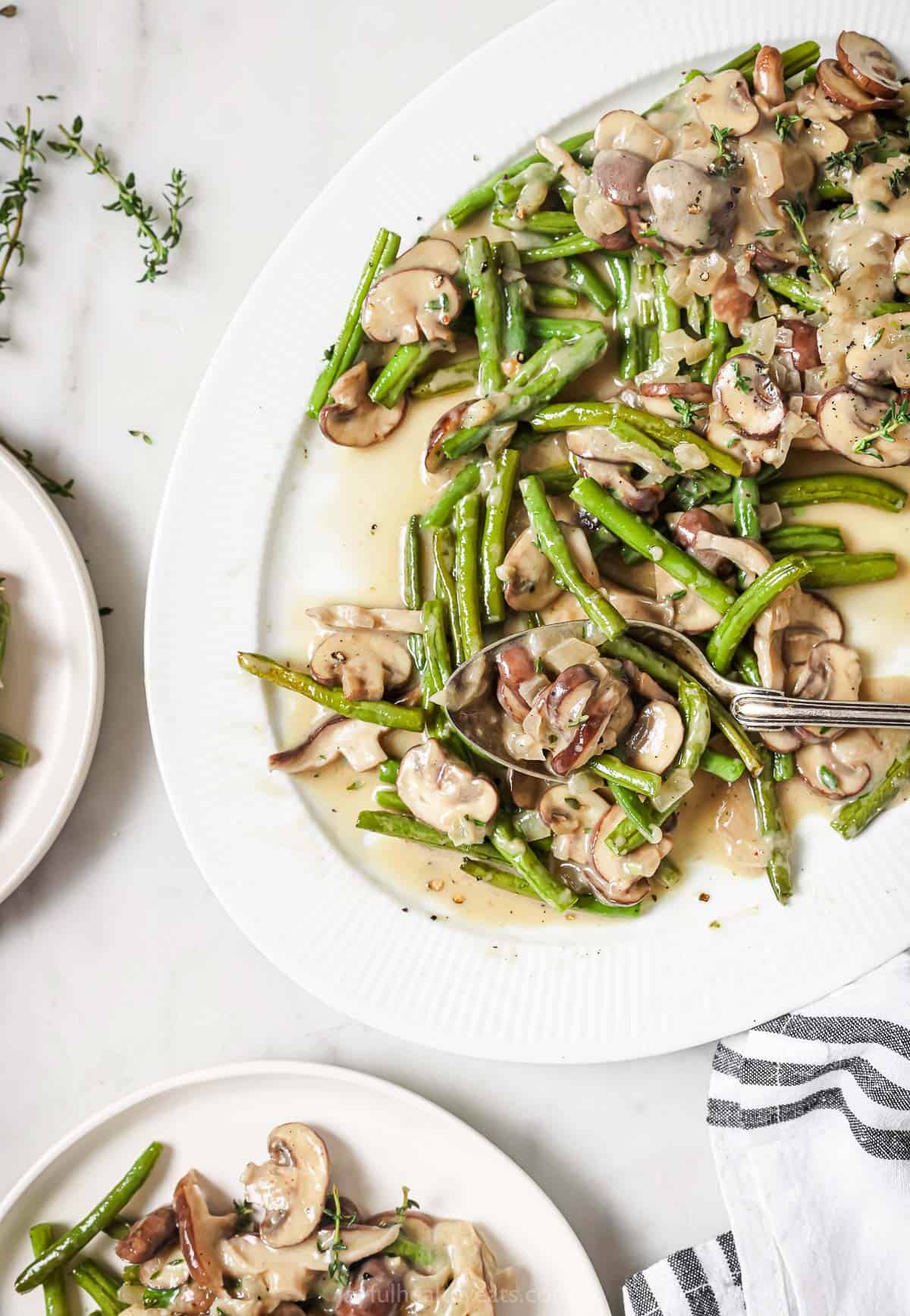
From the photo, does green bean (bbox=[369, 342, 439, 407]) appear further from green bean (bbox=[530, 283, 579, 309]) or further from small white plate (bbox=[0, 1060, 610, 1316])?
small white plate (bbox=[0, 1060, 610, 1316])

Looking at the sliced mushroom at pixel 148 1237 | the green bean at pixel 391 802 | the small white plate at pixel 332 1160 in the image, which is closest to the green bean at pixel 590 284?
the green bean at pixel 391 802

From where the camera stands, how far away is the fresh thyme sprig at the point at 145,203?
3.17m

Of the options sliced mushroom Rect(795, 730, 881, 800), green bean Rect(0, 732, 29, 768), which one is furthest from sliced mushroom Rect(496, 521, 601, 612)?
green bean Rect(0, 732, 29, 768)

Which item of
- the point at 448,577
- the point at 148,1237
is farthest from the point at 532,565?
the point at 148,1237

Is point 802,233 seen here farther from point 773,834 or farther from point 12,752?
point 12,752

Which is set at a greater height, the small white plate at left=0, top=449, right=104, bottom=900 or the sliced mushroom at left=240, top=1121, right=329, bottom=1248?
the small white plate at left=0, top=449, right=104, bottom=900

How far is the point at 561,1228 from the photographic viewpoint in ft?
9.78

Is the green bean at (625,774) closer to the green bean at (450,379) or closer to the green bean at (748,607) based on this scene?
the green bean at (748,607)

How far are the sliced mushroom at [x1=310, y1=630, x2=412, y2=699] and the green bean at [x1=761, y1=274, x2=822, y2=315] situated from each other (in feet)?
4.52

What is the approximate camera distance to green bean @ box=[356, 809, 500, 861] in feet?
9.48

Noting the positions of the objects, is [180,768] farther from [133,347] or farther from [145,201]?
[145,201]

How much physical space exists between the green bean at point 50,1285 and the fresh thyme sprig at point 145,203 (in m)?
2.95

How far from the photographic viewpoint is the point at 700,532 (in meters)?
2.68

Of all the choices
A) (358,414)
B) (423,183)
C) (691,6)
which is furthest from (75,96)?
(691,6)
